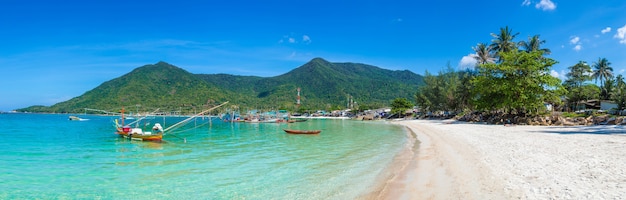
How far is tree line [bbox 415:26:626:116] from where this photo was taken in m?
39.7

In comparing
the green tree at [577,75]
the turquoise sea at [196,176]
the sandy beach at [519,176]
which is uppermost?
the green tree at [577,75]

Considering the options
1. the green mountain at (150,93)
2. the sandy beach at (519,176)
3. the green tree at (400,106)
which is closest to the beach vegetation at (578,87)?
the green tree at (400,106)

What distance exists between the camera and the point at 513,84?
40000mm

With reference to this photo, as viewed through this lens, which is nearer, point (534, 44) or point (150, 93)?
point (534, 44)

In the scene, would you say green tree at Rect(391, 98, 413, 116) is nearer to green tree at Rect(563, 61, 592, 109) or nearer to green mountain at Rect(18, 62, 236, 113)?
green tree at Rect(563, 61, 592, 109)

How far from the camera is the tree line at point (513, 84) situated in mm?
39688

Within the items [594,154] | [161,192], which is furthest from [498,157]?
[161,192]

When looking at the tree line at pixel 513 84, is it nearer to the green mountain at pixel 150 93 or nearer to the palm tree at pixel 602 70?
the palm tree at pixel 602 70

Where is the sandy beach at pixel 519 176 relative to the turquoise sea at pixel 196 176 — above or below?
above

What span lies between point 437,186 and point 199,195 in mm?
7221

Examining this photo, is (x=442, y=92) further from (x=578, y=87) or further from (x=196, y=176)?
(x=196, y=176)

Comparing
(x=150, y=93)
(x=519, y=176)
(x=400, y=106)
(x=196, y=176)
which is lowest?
(x=196, y=176)

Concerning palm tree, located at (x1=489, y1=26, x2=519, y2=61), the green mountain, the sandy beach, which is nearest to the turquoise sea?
the sandy beach

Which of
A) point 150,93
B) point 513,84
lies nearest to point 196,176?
point 513,84
